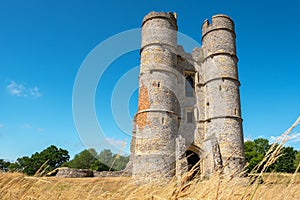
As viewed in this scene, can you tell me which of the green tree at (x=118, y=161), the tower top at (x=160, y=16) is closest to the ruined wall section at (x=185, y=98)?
the tower top at (x=160, y=16)

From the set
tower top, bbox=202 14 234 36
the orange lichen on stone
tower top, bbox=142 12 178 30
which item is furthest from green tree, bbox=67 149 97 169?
tower top, bbox=202 14 234 36

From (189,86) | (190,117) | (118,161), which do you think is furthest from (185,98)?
(118,161)

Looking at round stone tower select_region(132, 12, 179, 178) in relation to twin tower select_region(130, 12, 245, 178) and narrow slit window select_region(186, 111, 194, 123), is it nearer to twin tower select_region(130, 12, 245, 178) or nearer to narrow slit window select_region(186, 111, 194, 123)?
twin tower select_region(130, 12, 245, 178)

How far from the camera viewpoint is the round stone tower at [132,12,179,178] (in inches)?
528

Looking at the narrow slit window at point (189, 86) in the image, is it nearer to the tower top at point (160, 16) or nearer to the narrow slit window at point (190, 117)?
the narrow slit window at point (190, 117)

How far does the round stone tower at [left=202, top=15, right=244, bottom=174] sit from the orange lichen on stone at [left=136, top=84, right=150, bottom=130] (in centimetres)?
422

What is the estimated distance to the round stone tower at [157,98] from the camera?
44.0 ft

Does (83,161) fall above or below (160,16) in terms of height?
below

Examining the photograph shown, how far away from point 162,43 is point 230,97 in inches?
217

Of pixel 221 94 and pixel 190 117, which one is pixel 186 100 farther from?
pixel 221 94

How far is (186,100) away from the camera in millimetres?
16969

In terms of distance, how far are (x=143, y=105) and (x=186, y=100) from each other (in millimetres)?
3802

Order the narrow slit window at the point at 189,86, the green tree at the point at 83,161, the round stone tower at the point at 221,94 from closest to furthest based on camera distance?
the round stone tower at the point at 221,94, the narrow slit window at the point at 189,86, the green tree at the point at 83,161

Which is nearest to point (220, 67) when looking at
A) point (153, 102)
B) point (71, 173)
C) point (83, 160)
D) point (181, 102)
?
point (181, 102)
